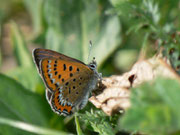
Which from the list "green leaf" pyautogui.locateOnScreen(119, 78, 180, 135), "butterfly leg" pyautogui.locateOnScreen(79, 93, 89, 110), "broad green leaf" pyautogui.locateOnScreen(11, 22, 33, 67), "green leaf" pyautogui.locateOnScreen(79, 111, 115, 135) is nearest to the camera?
"green leaf" pyautogui.locateOnScreen(119, 78, 180, 135)

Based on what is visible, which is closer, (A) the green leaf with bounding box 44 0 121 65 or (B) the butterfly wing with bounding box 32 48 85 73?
(B) the butterfly wing with bounding box 32 48 85 73

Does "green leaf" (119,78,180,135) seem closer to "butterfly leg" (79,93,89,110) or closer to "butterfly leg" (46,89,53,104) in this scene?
"butterfly leg" (79,93,89,110)

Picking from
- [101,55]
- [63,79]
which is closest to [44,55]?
[63,79]

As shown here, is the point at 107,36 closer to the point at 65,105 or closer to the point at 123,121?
the point at 65,105

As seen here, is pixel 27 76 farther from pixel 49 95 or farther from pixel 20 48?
Answer: pixel 49 95

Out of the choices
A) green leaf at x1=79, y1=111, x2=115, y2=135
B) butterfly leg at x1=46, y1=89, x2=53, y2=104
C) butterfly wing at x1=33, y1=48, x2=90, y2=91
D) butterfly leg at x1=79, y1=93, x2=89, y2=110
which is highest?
butterfly wing at x1=33, y1=48, x2=90, y2=91

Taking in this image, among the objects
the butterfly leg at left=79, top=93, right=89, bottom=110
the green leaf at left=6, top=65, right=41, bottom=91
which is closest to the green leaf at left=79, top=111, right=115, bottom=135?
the butterfly leg at left=79, top=93, right=89, bottom=110

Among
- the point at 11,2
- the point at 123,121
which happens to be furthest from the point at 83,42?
the point at 11,2

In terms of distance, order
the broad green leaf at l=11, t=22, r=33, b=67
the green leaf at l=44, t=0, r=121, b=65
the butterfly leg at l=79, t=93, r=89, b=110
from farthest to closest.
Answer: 1. the broad green leaf at l=11, t=22, r=33, b=67
2. the green leaf at l=44, t=0, r=121, b=65
3. the butterfly leg at l=79, t=93, r=89, b=110
